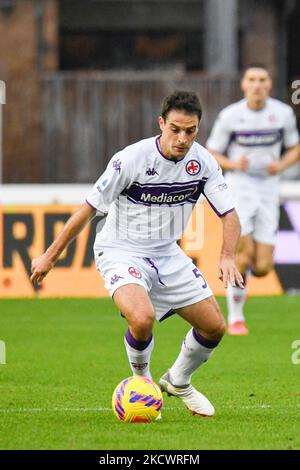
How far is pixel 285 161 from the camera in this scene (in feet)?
45.6

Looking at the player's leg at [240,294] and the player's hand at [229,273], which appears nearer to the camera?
the player's hand at [229,273]

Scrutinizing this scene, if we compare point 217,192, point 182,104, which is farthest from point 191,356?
point 182,104

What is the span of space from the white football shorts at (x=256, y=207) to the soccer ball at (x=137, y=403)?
A: 5.57 m

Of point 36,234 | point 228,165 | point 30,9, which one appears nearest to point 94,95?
point 30,9

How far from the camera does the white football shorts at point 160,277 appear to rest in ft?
27.9

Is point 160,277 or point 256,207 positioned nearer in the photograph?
point 160,277

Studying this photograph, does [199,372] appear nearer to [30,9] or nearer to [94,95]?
[94,95]

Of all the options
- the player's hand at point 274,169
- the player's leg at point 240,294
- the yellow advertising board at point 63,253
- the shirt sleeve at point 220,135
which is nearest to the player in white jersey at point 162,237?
the player's leg at point 240,294

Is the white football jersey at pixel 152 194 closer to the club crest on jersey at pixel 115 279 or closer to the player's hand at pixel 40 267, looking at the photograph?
the club crest on jersey at pixel 115 279

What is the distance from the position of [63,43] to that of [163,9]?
2.23 meters

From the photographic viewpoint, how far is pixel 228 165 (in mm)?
13320

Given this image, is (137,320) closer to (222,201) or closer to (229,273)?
(229,273)

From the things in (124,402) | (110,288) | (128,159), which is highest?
(128,159)

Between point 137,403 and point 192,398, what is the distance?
57 centimetres
